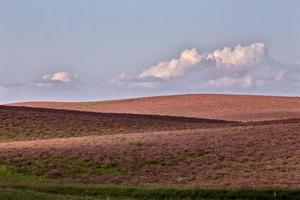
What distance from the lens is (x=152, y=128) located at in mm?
44219

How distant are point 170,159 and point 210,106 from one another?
1652 inches

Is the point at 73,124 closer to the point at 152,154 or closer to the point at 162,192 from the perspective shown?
the point at 152,154

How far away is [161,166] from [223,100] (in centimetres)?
4680

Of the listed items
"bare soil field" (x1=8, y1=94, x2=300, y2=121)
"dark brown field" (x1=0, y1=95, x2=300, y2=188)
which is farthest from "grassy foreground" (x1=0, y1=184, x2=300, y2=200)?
"bare soil field" (x1=8, y1=94, x2=300, y2=121)

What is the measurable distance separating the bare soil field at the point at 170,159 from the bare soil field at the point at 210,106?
25.3 m

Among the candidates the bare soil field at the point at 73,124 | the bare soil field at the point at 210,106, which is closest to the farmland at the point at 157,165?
the bare soil field at the point at 73,124

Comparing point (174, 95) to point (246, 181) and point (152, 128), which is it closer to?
point (152, 128)

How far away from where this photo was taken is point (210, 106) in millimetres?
70688

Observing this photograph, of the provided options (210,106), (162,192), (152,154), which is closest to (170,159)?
(152,154)

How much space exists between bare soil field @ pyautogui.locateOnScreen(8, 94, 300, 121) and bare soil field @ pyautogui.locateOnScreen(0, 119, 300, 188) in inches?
998

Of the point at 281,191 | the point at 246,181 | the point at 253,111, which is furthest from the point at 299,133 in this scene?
the point at 253,111

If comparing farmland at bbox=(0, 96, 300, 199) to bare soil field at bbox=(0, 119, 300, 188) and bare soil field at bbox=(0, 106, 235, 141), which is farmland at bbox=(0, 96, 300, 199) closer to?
bare soil field at bbox=(0, 119, 300, 188)

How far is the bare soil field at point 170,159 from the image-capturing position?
25.6 metres

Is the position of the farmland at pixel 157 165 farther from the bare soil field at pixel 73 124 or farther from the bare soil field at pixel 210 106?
the bare soil field at pixel 210 106
